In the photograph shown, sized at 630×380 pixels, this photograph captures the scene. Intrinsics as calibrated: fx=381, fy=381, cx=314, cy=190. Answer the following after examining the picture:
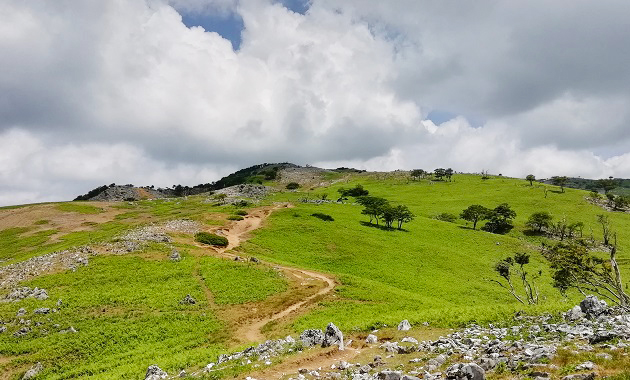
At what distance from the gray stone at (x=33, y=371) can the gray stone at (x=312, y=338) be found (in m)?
20.5

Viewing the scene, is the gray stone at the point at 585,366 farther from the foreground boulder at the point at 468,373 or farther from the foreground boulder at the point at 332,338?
the foreground boulder at the point at 332,338

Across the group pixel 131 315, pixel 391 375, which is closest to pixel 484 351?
pixel 391 375

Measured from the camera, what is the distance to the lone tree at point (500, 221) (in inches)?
4722

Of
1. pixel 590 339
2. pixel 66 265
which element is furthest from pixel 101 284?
pixel 590 339

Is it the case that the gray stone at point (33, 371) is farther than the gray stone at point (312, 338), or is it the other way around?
the gray stone at point (33, 371)

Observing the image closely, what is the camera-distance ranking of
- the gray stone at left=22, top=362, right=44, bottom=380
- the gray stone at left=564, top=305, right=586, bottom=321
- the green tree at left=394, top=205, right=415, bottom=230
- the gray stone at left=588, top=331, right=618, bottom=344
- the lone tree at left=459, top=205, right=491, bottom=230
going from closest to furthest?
the gray stone at left=588, top=331, right=618, bottom=344, the gray stone at left=564, top=305, right=586, bottom=321, the gray stone at left=22, top=362, right=44, bottom=380, the green tree at left=394, top=205, right=415, bottom=230, the lone tree at left=459, top=205, right=491, bottom=230

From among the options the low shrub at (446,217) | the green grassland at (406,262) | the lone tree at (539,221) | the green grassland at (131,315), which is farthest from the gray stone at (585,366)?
the lone tree at (539,221)

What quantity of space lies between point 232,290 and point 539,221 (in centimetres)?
11038

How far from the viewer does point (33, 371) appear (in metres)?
28.8

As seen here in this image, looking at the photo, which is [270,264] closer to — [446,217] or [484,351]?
[484,351]

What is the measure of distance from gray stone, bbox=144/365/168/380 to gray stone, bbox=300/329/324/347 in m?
8.92

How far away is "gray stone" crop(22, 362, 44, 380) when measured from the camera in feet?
93.1

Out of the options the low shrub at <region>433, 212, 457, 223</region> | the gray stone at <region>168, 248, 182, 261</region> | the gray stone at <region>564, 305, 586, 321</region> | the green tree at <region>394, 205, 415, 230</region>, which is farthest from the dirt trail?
the low shrub at <region>433, 212, 457, 223</region>

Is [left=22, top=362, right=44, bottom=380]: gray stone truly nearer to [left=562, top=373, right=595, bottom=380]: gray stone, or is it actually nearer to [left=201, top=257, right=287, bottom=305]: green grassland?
[left=201, top=257, right=287, bottom=305]: green grassland
